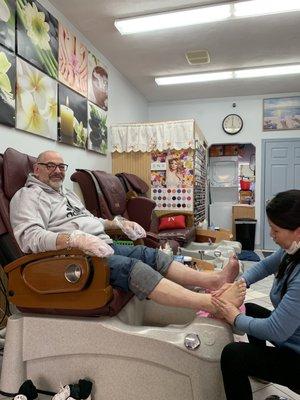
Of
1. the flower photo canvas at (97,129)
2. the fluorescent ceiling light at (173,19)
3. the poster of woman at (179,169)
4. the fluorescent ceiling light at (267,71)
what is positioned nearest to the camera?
the fluorescent ceiling light at (173,19)

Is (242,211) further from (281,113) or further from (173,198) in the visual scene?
(173,198)

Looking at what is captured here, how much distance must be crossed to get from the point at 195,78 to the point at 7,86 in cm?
325

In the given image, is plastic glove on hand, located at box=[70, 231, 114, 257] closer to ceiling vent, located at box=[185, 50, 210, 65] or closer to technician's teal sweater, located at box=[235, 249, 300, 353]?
technician's teal sweater, located at box=[235, 249, 300, 353]

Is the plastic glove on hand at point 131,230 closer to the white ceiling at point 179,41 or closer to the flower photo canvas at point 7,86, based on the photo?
the flower photo canvas at point 7,86

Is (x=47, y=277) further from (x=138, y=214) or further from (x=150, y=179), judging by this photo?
(x=150, y=179)

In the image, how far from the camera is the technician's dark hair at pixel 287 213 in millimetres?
1182

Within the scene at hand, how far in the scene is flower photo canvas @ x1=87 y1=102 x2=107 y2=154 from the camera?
3780 millimetres

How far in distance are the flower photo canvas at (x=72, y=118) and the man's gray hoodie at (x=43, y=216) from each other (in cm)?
121

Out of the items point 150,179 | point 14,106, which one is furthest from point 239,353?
point 150,179

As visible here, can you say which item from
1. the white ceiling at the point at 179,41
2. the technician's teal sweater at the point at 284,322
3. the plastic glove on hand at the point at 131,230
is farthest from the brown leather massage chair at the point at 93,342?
the white ceiling at the point at 179,41

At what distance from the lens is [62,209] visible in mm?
1975

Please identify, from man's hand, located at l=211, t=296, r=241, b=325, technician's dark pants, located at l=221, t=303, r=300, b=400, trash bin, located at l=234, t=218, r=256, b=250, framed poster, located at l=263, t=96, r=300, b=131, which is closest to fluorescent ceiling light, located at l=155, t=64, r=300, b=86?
framed poster, located at l=263, t=96, r=300, b=131

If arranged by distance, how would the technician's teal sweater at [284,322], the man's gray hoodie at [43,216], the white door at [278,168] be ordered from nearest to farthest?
the technician's teal sweater at [284,322], the man's gray hoodie at [43,216], the white door at [278,168]

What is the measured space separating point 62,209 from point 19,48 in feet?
4.87
